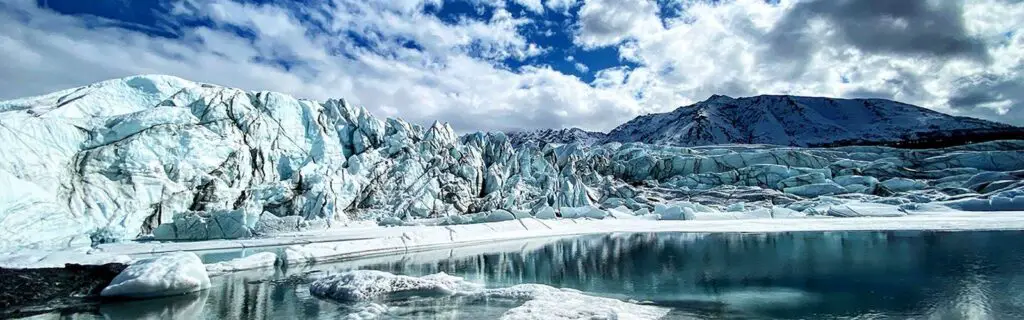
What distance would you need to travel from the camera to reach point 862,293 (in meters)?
13.8

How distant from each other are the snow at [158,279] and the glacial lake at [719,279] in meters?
0.37

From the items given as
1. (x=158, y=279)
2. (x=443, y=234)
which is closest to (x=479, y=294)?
(x=158, y=279)

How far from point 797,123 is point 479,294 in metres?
145

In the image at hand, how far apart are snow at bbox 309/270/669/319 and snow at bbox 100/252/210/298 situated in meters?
3.18

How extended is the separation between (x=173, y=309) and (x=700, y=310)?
12.5m

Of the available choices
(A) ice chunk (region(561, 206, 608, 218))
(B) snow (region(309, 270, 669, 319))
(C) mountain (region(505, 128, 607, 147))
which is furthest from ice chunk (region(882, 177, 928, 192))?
(C) mountain (region(505, 128, 607, 147))

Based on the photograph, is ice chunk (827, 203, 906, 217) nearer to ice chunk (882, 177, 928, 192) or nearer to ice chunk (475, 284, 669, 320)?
ice chunk (882, 177, 928, 192)

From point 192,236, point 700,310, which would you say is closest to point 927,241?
point 700,310

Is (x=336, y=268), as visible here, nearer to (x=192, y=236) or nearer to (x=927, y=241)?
(x=192, y=236)

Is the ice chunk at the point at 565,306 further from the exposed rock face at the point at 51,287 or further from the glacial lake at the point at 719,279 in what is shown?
the exposed rock face at the point at 51,287

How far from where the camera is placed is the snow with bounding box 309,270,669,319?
1213cm

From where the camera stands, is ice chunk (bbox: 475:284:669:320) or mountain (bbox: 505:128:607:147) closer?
ice chunk (bbox: 475:284:669:320)

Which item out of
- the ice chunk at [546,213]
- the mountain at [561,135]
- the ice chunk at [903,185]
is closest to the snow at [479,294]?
the ice chunk at [546,213]

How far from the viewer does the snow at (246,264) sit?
1955cm
